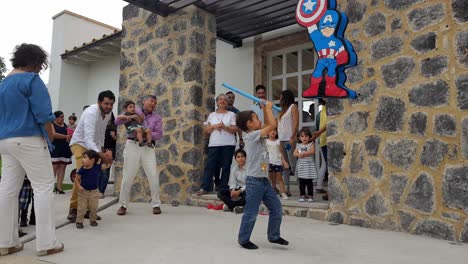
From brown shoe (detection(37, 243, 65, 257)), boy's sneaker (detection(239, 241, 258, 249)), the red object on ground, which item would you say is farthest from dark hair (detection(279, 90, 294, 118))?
brown shoe (detection(37, 243, 65, 257))

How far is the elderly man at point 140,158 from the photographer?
15.5 ft

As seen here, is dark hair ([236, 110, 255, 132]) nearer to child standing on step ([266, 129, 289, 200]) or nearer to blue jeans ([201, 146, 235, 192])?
child standing on step ([266, 129, 289, 200])

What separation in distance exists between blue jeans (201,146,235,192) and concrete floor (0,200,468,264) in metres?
1.10

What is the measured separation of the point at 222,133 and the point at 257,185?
233 cm

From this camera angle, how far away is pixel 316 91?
4.12m

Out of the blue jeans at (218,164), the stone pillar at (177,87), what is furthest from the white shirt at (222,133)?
the stone pillar at (177,87)

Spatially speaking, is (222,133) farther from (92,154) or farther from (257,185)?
(257,185)

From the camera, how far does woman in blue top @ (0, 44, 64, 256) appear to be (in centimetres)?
296

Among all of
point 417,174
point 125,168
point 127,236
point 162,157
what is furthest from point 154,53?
point 417,174

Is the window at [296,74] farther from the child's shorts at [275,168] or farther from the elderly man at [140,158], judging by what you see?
the elderly man at [140,158]

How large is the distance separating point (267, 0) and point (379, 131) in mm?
Result: 3108

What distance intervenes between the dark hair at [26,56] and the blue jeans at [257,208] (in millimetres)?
2068

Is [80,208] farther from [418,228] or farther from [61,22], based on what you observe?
[61,22]

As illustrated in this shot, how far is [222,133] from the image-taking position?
5488mm
